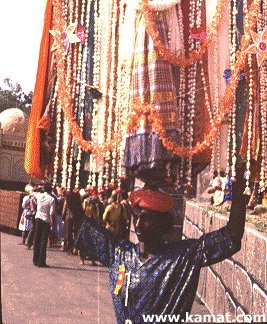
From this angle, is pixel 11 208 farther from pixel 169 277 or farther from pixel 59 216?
pixel 169 277

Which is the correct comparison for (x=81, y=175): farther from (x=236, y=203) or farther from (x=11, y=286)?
(x=11, y=286)

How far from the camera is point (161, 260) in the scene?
2.27 m

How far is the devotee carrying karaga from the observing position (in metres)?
2.19

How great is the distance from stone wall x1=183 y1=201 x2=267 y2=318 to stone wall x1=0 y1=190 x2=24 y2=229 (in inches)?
384

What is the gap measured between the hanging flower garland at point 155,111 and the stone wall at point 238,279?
0.84 m

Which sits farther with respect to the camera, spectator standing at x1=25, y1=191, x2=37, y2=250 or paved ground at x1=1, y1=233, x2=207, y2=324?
spectator standing at x1=25, y1=191, x2=37, y2=250

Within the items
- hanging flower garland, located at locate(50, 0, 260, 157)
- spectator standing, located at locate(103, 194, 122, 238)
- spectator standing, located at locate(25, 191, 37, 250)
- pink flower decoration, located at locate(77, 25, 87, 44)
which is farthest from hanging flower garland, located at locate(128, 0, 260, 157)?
spectator standing, located at locate(25, 191, 37, 250)

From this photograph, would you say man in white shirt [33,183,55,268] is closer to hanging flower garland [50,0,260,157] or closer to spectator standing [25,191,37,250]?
spectator standing [25,191,37,250]

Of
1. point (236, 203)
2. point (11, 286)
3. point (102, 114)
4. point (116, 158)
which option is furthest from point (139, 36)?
point (11, 286)

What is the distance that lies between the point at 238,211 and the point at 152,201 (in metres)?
0.42

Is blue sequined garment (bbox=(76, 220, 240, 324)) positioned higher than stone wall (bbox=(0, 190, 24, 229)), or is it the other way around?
blue sequined garment (bbox=(76, 220, 240, 324))

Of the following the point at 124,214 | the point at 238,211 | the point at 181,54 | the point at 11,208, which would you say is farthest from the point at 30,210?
the point at 238,211

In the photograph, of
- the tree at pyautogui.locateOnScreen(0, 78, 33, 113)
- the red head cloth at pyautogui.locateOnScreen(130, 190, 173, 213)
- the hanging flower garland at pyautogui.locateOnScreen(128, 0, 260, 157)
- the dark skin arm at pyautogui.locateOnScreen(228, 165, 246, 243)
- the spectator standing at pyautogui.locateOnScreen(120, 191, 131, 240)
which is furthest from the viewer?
the tree at pyautogui.locateOnScreen(0, 78, 33, 113)

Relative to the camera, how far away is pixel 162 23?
13.8 ft
